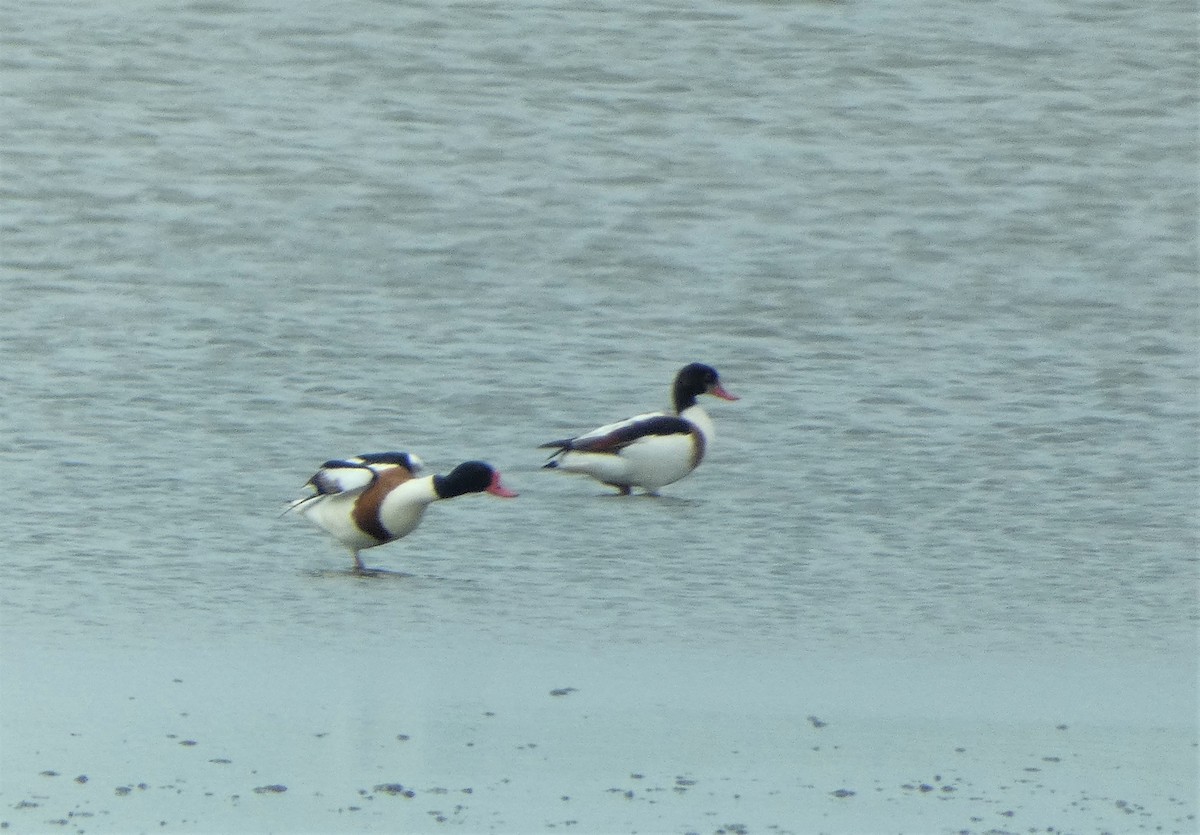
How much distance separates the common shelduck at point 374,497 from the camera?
7633 millimetres

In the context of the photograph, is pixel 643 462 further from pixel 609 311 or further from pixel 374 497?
pixel 609 311

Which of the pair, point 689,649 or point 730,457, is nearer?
point 689,649

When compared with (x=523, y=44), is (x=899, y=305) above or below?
below

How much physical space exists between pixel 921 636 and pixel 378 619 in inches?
64.0

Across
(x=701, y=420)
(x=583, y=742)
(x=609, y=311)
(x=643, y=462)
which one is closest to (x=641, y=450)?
(x=643, y=462)

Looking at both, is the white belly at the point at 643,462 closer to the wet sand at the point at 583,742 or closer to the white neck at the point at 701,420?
the white neck at the point at 701,420

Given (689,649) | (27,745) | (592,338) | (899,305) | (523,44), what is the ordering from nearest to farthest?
(27,745) → (689,649) → (592,338) → (899,305) → (523,44)

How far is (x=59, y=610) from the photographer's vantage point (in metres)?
6.48

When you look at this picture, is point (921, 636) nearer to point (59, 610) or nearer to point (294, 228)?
point (59, 610)

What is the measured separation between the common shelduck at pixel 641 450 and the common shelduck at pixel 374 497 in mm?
1158

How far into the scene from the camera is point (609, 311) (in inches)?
451

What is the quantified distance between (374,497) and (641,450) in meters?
2.14

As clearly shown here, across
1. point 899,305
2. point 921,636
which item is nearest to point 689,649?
point 921,636

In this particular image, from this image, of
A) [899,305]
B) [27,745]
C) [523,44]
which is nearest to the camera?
[27,745]
